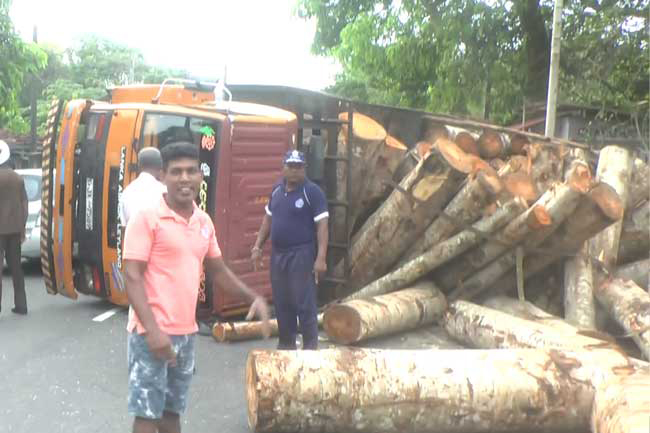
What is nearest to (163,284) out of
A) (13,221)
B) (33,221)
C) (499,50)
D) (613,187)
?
(13,221)

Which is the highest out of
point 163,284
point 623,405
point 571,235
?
point 163,284

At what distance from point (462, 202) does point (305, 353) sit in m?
3.70

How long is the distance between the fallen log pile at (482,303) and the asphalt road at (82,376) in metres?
0.90

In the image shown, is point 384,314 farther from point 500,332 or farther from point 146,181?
point 146,181

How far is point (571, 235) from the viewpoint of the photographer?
8617 millimetres

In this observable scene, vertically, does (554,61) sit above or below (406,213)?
above

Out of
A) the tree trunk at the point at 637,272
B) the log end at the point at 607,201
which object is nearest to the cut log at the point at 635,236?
the tree trunk at the point at 637,272

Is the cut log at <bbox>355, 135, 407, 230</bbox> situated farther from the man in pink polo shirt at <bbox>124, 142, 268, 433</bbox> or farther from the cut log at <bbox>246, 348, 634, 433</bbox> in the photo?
the man in pink polo shirt at <bbox>124, 142, 268, 433</bbox>

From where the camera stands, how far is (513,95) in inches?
752

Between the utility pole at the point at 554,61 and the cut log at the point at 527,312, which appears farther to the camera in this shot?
the utility pole at the point at 554,61

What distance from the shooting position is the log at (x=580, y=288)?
8367 millimetres

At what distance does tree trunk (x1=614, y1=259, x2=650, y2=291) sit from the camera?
921 cm

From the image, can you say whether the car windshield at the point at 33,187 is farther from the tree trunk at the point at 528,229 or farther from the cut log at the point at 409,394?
the cut log at the point at 409,394

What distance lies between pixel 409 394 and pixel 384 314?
2703mm
